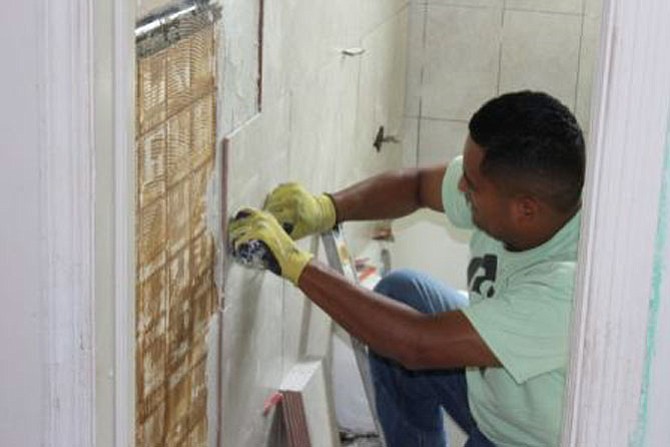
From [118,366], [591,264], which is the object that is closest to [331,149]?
[118,366]

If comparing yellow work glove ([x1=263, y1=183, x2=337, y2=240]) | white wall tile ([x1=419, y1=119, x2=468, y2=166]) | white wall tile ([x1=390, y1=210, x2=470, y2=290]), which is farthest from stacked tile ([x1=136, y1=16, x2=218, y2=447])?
white wall tile ([x1=419, y1=119, x2=468, y2=166])

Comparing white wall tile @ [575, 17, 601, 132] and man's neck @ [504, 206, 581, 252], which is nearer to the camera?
man's neck @ [504, 206, 581, 252]

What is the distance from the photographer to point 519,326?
2.37 metres

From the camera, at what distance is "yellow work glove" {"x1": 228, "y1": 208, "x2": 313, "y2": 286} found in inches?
97.0

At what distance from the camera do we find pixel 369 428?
346 cm

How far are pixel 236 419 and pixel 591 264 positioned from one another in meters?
1.48

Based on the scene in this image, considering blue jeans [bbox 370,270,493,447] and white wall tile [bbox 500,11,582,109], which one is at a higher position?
white wall tile [bbox 500,11,582,109]

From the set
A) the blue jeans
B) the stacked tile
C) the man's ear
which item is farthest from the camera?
the blue jeans

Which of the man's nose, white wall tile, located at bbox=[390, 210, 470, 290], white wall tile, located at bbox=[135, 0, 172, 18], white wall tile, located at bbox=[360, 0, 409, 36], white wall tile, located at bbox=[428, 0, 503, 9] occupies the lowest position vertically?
white wall tile, located at bbox=[390, 210, 470, 290]

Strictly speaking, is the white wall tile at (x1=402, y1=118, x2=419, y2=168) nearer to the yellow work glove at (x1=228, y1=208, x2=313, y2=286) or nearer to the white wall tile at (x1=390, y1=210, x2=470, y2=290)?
the white wall tile at (x1=390, y1=210, x2=470, y2=290)

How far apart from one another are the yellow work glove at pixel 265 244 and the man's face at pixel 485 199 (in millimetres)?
352

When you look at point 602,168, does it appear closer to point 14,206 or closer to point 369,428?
point 14,206

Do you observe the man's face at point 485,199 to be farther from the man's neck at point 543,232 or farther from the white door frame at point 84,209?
the white door frame at point 84,209

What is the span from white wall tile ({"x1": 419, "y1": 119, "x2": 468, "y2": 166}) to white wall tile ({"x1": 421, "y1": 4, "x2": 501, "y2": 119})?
4cm
